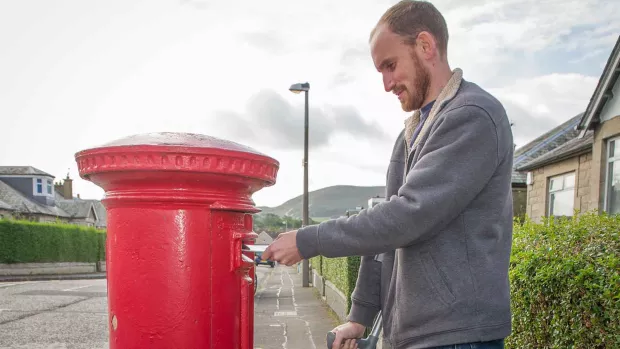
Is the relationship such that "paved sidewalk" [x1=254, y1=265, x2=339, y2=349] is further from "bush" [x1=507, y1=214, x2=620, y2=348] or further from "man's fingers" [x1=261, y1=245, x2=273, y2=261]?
"man's fingers" [x1=261, y1=245, x2=273, y2=261]

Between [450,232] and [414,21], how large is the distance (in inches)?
26.0

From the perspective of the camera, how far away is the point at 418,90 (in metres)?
1.62

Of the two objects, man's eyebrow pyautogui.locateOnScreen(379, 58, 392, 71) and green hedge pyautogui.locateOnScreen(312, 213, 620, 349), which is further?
green hedge pyautogui.locateOnScreen(312, 213, 620, 349)

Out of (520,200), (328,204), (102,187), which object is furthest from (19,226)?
(328,204)

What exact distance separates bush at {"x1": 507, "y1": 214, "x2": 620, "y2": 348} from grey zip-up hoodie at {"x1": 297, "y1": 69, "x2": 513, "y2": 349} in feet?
4.06

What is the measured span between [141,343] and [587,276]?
7.11ft

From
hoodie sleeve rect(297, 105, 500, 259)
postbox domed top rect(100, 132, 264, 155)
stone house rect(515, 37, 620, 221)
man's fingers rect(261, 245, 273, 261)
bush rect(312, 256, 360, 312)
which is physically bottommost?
bush rect(312, 256, 360, 312)

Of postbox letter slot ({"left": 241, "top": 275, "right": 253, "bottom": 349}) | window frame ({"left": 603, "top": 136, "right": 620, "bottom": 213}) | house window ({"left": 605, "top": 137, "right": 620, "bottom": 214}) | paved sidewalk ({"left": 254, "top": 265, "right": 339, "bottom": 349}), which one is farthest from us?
window frame ({"left": 603, "top": 136, "right": 620, "bottom": 213})

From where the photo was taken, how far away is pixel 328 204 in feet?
346

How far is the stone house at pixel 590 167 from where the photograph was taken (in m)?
10.2

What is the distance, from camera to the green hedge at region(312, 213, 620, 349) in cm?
239

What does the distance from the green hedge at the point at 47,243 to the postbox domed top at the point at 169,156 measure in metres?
24.4

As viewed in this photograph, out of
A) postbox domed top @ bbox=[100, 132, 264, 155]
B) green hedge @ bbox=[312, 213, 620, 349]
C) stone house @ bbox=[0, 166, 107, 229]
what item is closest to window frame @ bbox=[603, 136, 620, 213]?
green hedge @ bbox=[312, 213, 620, 349]

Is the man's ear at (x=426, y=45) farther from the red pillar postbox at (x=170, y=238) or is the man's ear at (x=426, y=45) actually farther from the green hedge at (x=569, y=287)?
the green hedge at (x=569, y=287)
